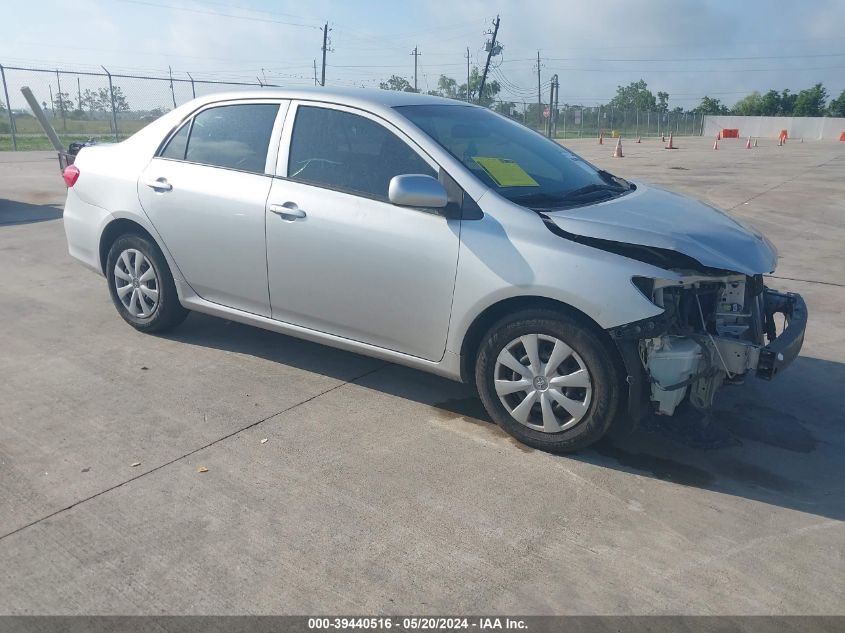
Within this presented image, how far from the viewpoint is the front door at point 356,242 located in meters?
3.80

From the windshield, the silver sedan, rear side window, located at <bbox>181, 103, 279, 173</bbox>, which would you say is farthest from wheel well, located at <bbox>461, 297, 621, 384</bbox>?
rear side window, located at <bbox>181, 103, 279, 173</bbox>

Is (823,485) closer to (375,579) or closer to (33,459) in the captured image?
(375,579)

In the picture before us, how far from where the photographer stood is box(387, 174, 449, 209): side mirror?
141 inches

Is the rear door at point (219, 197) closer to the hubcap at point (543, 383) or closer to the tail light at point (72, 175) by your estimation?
the tail light at point (72, 175)

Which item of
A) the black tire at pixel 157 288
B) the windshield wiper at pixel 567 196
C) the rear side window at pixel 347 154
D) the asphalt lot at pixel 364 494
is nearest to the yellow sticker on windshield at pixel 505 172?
the windshield wiper at pixel 567 196

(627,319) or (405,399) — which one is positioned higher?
(627,319)

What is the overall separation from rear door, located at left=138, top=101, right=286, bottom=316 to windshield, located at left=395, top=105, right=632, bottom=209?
1002mm

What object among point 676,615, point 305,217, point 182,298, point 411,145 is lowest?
point 676,615

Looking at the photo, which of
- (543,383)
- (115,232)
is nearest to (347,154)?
(543,383)

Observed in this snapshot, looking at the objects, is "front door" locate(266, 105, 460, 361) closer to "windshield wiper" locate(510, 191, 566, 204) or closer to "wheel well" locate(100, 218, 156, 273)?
"windshield wiper" locate(510, 191, 566, 204)

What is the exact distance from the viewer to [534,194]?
3.90 m

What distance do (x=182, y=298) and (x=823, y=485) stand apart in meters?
3.94

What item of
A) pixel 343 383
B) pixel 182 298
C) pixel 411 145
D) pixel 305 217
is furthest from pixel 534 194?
pixel 182 298

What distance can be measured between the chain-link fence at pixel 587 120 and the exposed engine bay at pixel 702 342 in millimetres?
35752
